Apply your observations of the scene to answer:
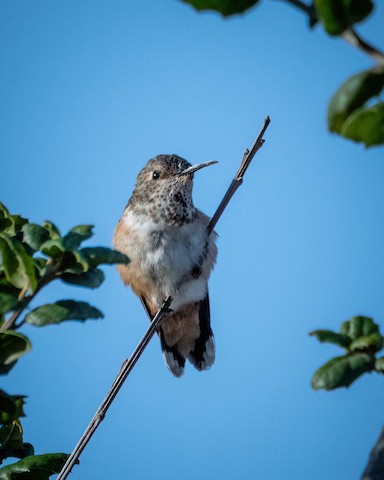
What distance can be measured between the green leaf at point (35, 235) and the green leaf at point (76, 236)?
90 millimetres

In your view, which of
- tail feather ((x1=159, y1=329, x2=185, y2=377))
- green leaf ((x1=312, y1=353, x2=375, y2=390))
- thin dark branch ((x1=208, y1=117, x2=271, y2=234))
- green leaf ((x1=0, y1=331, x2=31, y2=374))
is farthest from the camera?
tail feather ((x1=159, y1=329, x2=185, y2=377))

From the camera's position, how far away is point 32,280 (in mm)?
1348

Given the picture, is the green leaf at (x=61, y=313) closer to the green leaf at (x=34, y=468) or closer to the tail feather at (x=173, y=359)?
the green leaf at (x=34, y=468)

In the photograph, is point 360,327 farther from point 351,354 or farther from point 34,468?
point 34,468

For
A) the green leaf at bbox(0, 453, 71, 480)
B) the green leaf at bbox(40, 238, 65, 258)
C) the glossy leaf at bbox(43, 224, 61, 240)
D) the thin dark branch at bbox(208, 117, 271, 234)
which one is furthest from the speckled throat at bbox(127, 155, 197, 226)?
the green leaf at bbox(40, 238, 65, 258)

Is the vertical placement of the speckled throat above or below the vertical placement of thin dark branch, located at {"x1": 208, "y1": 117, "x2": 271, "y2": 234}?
above

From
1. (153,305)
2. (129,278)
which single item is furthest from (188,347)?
(129,278)

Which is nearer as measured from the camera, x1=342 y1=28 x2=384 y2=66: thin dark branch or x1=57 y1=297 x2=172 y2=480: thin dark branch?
x1=342 y1=28 x2=384 y2=66: thin dark branch

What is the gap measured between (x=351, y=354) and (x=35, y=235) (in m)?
0.76

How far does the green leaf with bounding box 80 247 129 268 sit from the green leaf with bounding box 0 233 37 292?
124 mm

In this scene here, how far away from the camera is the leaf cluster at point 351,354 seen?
1.24 metres

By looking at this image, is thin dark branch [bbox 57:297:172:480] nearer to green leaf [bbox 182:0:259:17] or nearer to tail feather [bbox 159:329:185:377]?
green leaf [bbox 182:0:259:17]

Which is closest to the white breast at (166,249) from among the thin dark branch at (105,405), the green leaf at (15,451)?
the thin dark branch at (105,405)

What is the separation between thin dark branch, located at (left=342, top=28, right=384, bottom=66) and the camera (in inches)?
36.3
